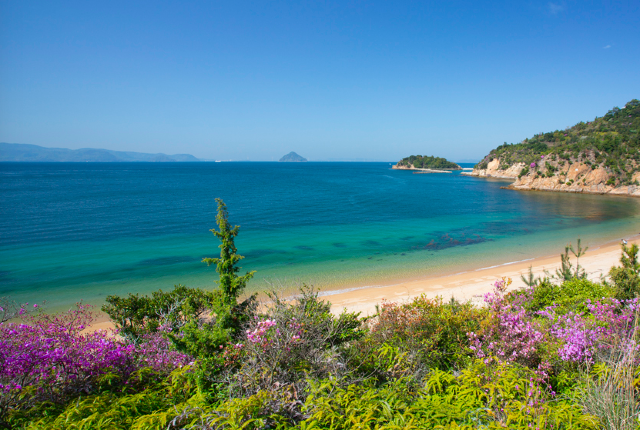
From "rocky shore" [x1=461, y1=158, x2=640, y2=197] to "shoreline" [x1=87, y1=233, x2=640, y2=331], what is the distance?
56890mm

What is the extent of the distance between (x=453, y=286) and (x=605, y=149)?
7691 cm

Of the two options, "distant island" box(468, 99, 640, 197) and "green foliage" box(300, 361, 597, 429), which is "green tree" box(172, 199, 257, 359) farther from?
"distant island" box(468, 99, 640, 197)

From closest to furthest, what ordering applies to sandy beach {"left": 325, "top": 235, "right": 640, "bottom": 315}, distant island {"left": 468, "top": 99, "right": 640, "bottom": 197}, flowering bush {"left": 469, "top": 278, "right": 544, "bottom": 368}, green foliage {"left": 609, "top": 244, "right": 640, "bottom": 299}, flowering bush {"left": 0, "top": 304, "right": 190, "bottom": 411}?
1. flowering bush {"left": 0, "top": 304, "right": 190, "bottom": 411}
2. flowering bush {"left": 469, "top": 278, "right": 544, "bottom": 368}
3. green foliage {"left": 609, "top": 244, "right": 640, "bottom": 299}
4. sandy beach {"left": 325, "top": 235, "right": 640, "bottom": 315}
5. distant island {"left": 468, "top": 99, "right": 640, "bottom": 197}

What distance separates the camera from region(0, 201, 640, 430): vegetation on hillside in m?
3.62

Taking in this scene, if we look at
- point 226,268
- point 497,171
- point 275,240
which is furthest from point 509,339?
point 497,171

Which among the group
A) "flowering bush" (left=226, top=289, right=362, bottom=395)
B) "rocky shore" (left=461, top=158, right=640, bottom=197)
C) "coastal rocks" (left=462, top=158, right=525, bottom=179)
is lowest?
"flowering bush" (left=226, top=289, right=362, bottom=395)

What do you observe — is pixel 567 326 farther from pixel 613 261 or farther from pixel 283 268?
pixel 613 261

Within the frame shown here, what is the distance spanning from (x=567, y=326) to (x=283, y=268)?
57.2 ft

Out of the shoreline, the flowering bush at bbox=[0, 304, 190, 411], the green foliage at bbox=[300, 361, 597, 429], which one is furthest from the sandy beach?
the flowering bush at bbox=[0, 304, 190, 411]

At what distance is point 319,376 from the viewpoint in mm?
4742

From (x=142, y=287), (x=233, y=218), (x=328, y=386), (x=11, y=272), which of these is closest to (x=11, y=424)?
(x=328, y=386)

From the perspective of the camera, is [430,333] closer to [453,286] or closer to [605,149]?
[453,286]

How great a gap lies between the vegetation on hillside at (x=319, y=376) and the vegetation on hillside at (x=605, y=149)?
274ft

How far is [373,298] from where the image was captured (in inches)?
655
